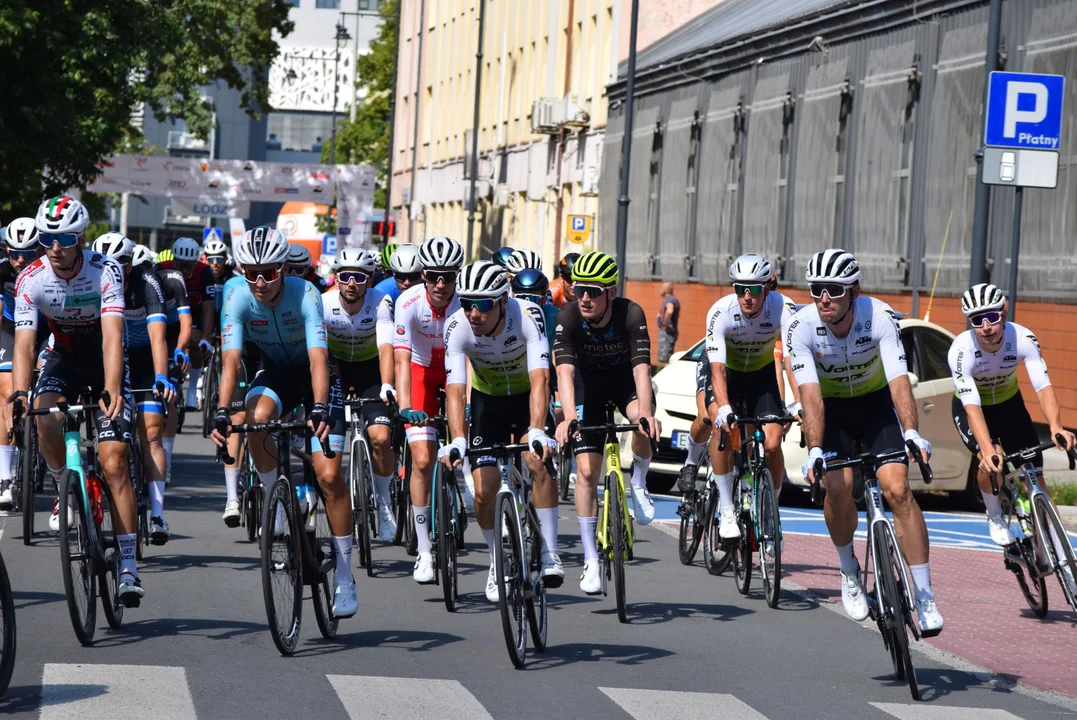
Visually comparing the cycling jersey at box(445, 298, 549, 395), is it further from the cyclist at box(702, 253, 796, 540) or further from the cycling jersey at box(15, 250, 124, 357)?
the cyclist at box(702, 253, 796, 540)

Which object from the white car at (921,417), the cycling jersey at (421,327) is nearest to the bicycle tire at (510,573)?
the cycling jersey at (421,327)

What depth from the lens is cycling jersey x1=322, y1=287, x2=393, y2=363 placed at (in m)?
12.9

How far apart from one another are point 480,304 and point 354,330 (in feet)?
10.5

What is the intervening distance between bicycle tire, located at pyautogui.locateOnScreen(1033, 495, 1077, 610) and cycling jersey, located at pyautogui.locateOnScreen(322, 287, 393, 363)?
4.27 metres

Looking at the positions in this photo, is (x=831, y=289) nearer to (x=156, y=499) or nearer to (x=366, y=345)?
(x=366, y=345)

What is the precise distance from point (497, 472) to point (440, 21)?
6313 centimetres

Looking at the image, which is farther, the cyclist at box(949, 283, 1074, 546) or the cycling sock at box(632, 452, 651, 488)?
the cycling sock at box(632, 452, 651, 488)

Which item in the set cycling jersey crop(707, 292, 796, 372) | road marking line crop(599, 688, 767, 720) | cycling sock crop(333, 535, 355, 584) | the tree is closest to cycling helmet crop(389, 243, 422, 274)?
cycling jersey crop(707, 292, 796, 372)

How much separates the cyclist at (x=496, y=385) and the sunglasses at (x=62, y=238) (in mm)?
1898

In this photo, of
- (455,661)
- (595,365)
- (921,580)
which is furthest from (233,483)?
(921,580)

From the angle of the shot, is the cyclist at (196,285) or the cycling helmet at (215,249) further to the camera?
the cycling helmet at (215,249)

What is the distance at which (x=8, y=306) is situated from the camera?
560 inches

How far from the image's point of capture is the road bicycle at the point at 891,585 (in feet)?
28.7

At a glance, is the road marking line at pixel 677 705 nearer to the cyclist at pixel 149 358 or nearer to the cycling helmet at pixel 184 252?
the cyclist at pixel 149 358
